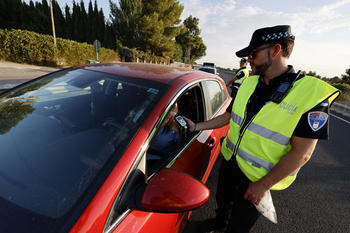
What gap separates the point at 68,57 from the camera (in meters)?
16.4

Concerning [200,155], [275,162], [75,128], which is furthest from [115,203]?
[275,162]

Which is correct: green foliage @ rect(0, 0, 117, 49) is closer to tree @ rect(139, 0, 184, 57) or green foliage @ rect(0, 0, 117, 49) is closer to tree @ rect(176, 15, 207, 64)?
tree @ rect(139, 0, 184, 57)

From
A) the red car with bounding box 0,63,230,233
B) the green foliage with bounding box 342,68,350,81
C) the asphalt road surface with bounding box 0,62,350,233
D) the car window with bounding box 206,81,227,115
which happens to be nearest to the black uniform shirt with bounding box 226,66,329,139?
the red car with bounding box 0,63,230,233

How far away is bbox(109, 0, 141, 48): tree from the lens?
23.1 meters

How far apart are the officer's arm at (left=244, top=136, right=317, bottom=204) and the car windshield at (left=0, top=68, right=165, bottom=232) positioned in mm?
967

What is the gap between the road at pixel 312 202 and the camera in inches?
80.7

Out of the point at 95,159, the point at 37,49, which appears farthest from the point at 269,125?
the point at 37,49

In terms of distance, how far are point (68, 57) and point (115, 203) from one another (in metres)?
19.5

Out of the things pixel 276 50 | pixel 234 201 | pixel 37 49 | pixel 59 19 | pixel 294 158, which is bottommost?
pixel 234 201

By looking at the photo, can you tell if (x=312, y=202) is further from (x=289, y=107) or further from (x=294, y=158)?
(x=289, y=107)

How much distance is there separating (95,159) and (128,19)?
26876 mm

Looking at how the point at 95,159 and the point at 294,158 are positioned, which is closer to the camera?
the point at 95,159

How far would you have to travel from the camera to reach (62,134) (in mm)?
1139

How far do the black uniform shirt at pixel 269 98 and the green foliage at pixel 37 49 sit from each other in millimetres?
17923
